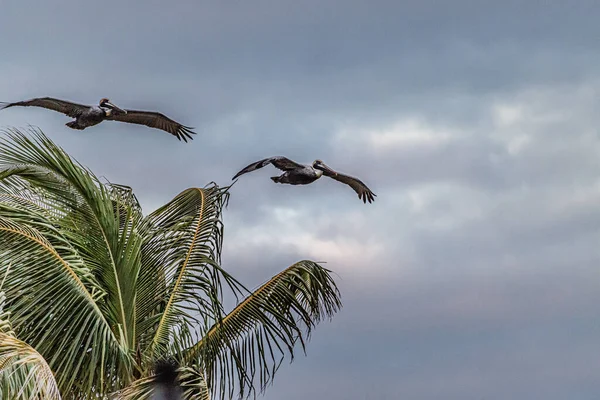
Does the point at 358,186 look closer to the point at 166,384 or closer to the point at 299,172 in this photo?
the point at 299,172

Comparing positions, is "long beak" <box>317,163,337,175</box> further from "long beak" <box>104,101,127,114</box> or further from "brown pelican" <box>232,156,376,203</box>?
"long beak" <box>104,101,127,114</box>

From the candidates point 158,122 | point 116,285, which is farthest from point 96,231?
point 158,122

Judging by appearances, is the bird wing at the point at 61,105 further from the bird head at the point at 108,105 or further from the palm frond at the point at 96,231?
the palm frond at the point at 96,231

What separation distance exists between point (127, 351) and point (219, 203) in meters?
3.39

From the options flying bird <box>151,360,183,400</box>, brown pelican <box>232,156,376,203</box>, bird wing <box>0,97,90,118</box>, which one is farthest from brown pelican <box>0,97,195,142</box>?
flying bird <box>151,360,183,400</box>

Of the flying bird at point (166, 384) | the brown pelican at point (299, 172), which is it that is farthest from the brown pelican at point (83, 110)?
the flying bird at point (166, 384)

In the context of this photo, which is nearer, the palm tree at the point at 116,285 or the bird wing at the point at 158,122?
the palm tree at the point at 116,285

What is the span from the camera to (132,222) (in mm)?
16266

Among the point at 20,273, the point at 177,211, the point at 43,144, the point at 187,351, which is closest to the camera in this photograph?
the point at 20,273

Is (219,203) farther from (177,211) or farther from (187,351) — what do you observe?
(187,351)

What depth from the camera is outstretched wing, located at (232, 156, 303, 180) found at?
17.1 metres

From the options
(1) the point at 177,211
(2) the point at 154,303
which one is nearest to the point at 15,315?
(2) the point at 154,303

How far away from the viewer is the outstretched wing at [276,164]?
1706 centimetres

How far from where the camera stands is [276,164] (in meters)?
18.2
